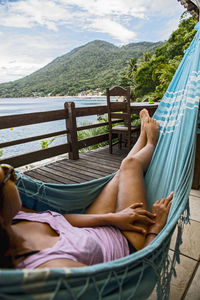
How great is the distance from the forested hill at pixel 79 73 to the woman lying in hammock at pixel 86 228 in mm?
20122

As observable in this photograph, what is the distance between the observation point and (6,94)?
19203 millimetres

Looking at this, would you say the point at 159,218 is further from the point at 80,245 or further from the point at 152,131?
the point at 152,131

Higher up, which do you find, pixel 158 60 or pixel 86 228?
pixel 158 60

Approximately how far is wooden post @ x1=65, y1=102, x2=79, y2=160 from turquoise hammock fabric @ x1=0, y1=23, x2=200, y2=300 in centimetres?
167

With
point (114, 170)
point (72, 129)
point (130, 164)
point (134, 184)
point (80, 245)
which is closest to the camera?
point (80, 245)

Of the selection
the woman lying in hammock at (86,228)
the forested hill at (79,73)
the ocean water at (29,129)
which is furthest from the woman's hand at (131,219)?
the forested hill at (79,73)

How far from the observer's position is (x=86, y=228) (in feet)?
2.84

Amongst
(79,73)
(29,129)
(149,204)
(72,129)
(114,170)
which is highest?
(79,73)

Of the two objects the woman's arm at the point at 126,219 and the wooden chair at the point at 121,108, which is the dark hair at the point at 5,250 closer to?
the woman's arm at the point at 126,219

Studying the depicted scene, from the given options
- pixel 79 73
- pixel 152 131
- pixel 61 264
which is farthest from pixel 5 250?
pixel 79 73

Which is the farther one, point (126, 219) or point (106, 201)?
point (106, 201)

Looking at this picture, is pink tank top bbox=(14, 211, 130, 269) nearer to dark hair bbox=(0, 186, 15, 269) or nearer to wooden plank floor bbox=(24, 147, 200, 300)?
dark hair bbox=(0, 186, 15, 269)

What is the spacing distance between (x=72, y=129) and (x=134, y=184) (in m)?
2.25

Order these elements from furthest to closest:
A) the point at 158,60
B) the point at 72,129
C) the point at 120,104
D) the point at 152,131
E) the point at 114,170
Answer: the point at 158,60
the point at 120,104
the point at 72,129
the point at 114,170
the point at 152,131
